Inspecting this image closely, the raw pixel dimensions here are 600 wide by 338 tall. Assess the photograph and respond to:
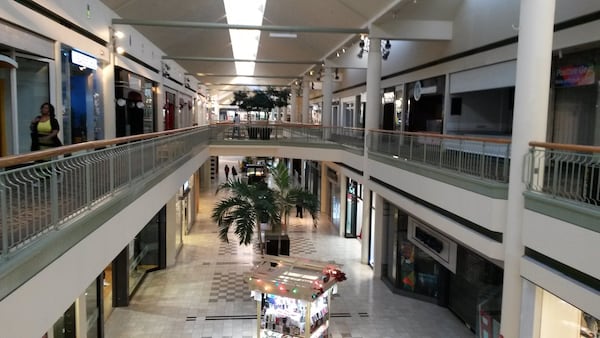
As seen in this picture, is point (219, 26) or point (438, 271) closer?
point (438, 271)

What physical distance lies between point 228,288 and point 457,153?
26.9 feet

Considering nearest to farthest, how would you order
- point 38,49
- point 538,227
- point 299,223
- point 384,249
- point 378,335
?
point 538,227 < point 38,49 < point 378,335 < point 384,249 < point 299,223

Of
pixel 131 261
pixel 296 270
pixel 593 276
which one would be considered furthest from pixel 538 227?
pixel 131 261

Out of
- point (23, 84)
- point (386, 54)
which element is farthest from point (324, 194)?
point (23, 84)

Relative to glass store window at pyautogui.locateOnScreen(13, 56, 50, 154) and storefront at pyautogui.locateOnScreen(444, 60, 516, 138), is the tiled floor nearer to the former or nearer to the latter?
glass store window at pyautogui.locateOnScreen(13, 56, 50, 154)

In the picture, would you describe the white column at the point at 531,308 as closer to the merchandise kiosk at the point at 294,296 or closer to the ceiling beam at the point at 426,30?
the merchandise kiosk at the point at 294,296

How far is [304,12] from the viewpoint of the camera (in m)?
18.4

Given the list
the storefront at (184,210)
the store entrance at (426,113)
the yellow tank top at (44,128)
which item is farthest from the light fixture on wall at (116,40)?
the store entrance at (426,113)

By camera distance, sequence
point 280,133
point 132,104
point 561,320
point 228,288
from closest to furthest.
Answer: point 561,320
point 228,288
point 132,104
point 280,133

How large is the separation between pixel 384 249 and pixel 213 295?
5.36m

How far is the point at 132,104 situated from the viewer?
1470 cm

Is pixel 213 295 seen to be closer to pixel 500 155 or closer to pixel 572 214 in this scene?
pixel 500 155

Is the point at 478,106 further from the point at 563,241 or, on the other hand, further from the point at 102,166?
the point at 102,166

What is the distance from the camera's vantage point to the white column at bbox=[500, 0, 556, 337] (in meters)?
6.35
